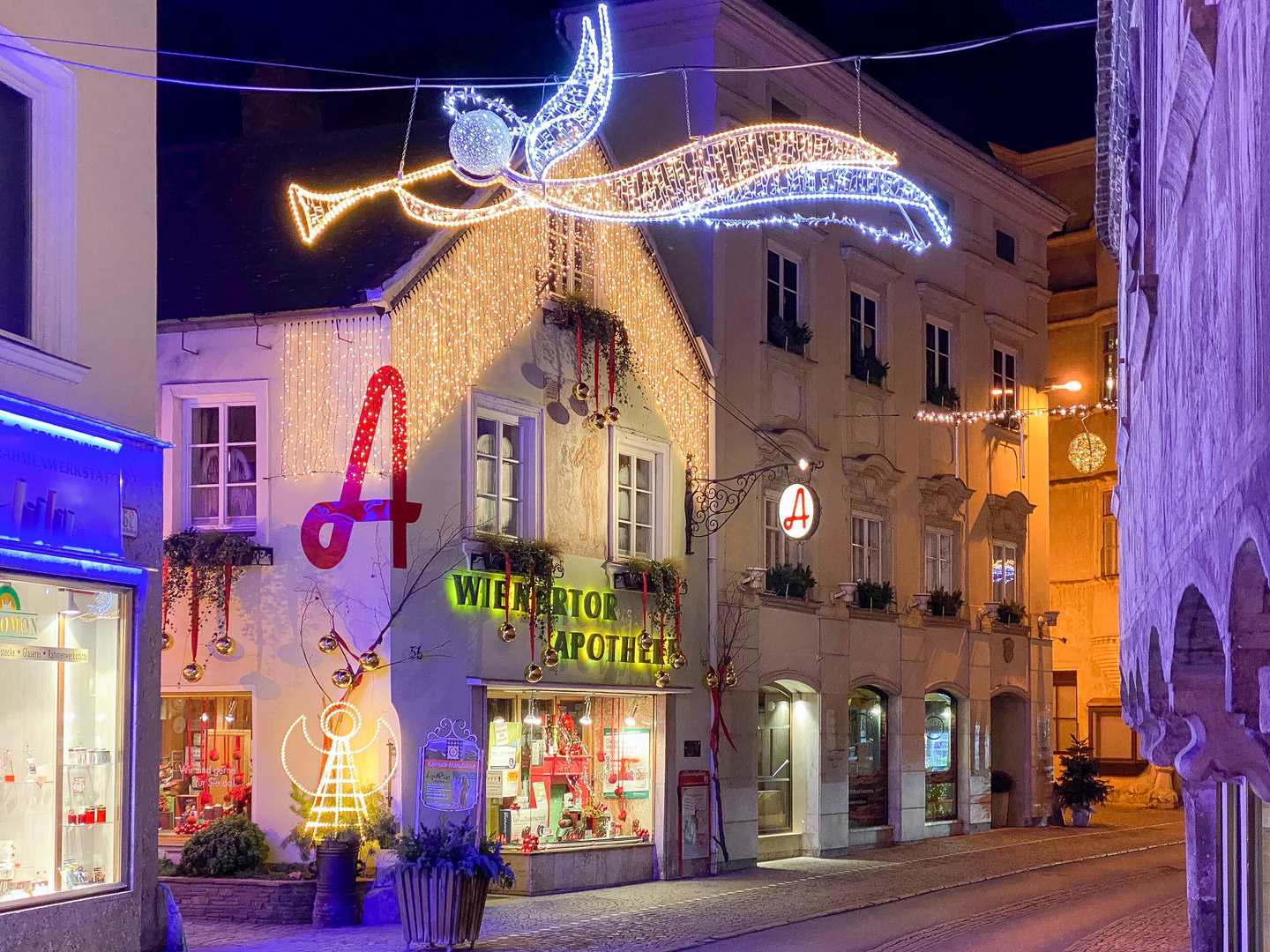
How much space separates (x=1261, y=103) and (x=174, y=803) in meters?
16.1

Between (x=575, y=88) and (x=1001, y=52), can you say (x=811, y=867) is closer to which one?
(x=575, y=88)

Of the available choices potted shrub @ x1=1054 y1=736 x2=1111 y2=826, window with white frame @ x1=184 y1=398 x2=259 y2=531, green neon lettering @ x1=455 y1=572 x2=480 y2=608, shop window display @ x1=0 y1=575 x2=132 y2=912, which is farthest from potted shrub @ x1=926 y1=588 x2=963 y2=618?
shop window display @ x1=0 y1=575 x2=132 y2=912

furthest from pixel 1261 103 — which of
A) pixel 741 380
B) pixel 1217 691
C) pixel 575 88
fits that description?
pixel 741 380

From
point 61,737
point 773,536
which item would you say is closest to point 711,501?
point 773,536

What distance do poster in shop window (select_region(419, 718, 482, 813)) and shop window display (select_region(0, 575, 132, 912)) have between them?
4705mm

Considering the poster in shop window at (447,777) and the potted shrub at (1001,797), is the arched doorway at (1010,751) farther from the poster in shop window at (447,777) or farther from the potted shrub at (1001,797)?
the poster in shop window at (447,777)

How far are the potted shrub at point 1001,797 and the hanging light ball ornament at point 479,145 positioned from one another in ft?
64.5

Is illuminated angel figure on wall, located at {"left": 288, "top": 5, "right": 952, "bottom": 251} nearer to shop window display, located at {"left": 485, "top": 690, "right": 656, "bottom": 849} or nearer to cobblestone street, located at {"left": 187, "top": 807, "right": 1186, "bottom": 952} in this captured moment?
shop window display, located at {"left": 485, "top": 690, "right": 656, "bottom": 849}

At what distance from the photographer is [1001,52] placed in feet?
122

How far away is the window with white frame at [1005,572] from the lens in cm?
3091

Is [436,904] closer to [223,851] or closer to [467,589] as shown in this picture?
[223,851]

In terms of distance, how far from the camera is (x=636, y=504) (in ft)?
70.1

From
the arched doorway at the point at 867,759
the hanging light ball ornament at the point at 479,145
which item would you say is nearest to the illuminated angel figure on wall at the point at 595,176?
the hanging light ball ornament at the point at 479,145

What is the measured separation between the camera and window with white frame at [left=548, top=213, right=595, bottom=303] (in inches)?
790
